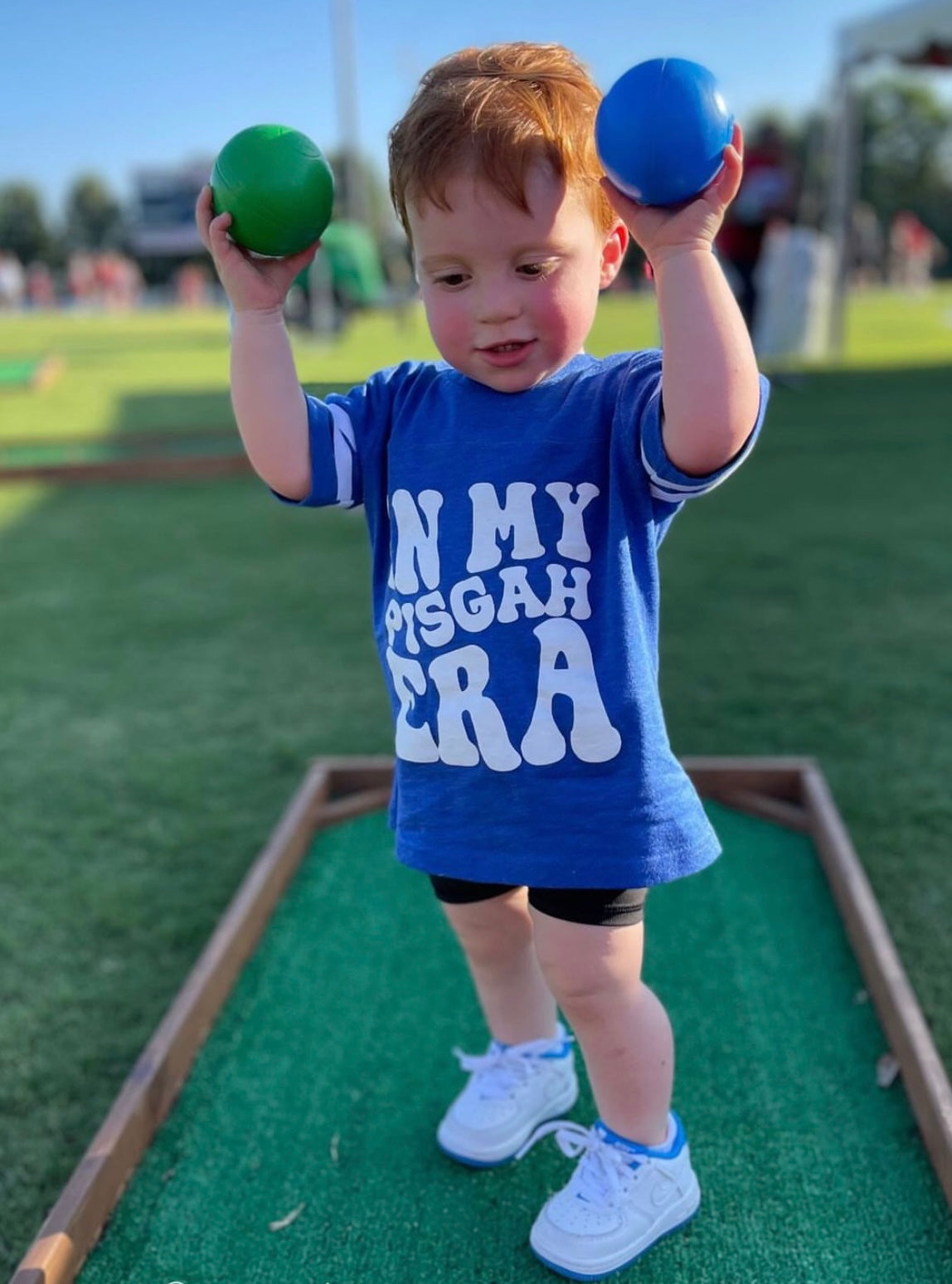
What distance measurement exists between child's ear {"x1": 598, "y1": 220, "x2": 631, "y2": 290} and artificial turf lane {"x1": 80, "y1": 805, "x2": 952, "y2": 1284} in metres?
1.36

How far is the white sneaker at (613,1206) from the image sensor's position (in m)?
1.64

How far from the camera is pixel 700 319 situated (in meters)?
1.24

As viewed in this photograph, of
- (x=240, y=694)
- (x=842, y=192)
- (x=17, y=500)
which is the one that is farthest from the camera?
(x=842, y=192)

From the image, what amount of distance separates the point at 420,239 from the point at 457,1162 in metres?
1.43

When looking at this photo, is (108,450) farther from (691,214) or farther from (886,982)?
(691,214)

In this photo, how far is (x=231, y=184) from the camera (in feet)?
4.78

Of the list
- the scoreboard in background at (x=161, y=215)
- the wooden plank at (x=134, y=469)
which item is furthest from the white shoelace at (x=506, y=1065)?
the scoreboard in background at (x=161, y=215)

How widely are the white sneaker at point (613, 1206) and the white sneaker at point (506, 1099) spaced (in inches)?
6.6

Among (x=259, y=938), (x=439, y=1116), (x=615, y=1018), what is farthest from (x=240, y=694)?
(x=615, y=1018)

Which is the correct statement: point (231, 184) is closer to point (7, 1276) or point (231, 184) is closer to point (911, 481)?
point (7, 1276)

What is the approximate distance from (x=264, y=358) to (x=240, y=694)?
8.28 feet

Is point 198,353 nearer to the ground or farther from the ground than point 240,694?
nearer to the ground

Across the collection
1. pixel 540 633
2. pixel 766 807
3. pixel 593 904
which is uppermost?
pixel 540 633

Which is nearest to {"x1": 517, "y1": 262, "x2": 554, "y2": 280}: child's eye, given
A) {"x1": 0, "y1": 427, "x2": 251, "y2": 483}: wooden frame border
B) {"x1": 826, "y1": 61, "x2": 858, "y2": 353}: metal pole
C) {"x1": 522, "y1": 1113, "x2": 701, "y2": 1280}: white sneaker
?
{"x1": 522, "y1": 1113, "x2": 701, "y2": 1280}: white sneaker
